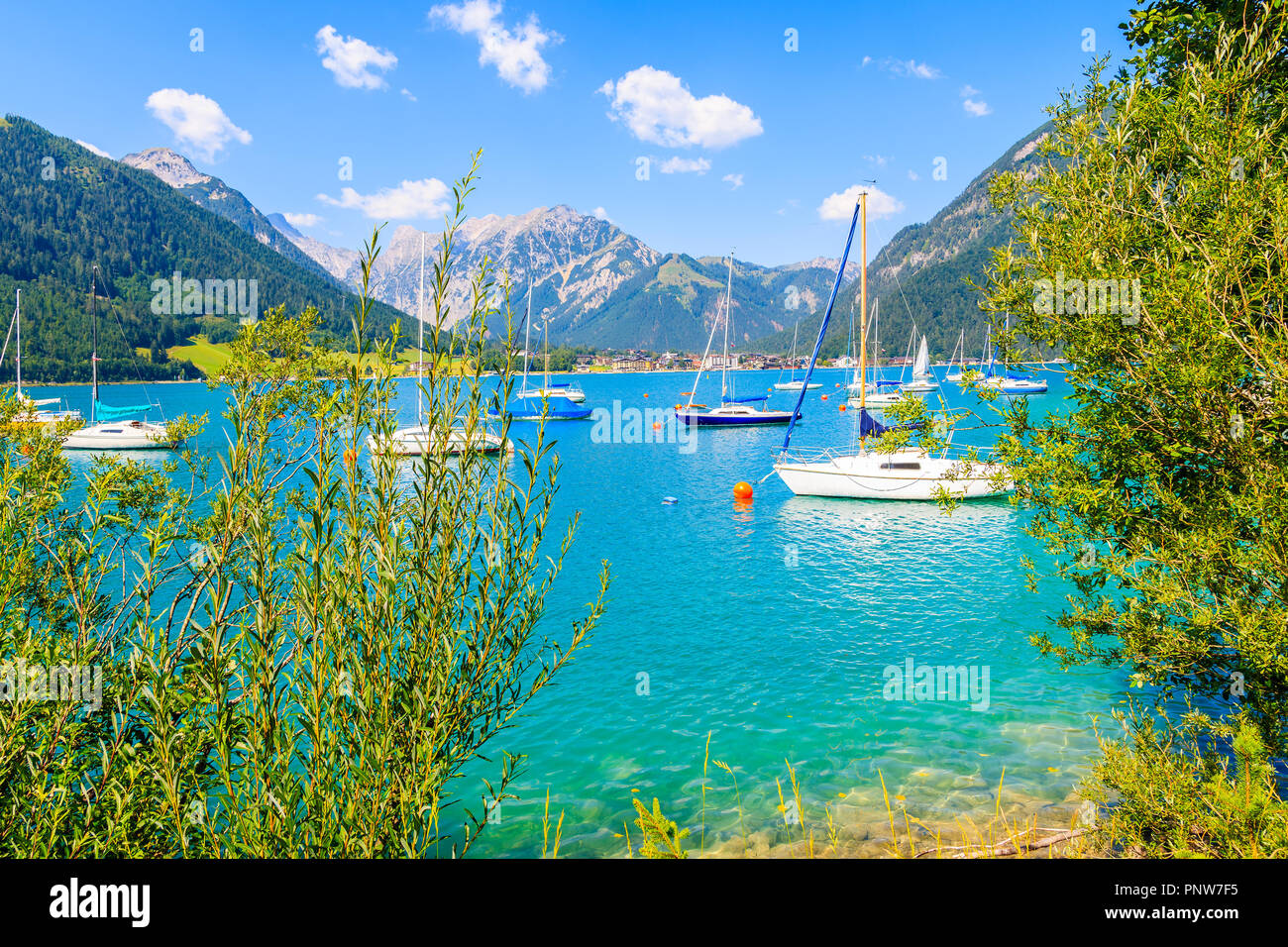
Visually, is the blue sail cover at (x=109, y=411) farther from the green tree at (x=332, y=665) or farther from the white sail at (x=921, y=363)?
the white sail at (x=921, y=363)

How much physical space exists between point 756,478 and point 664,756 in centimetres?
3777

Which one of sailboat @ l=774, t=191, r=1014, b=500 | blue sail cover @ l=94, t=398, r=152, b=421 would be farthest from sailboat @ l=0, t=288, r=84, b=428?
sailboat @ l=774, t=191, r=1014, b=500

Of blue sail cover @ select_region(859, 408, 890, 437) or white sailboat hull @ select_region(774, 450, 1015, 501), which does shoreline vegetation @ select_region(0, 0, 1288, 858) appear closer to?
white sailboat hull @ select_region(774, 450, 1015, 501)

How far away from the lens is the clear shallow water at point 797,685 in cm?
1316

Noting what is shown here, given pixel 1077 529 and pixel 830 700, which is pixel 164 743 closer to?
pixel 1077 529

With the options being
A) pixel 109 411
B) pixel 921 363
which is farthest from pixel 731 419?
pixel 109 411

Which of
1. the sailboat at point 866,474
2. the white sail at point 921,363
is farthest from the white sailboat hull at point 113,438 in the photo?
the white sail at point 921,363

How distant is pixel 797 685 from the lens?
18344 mm

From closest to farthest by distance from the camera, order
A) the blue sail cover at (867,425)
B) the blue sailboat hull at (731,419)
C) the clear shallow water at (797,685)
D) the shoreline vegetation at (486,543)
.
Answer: the shoreline vegetation at (486,543) → the clear shallow water at (797,685) → the blue sail cover at (867,425) → the blue sailboat hull at (731,419)

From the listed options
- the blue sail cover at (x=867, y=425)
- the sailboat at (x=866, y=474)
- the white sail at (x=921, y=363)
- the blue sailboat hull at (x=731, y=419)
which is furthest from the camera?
the white sail at (x=921, y=363)

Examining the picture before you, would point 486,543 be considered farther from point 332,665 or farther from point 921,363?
point 921,363

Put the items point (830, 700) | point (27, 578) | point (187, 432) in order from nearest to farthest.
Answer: point (27, 578)
point (187, 432)
point (830, 700)

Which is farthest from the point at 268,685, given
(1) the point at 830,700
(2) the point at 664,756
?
(1) the point at 830,700
